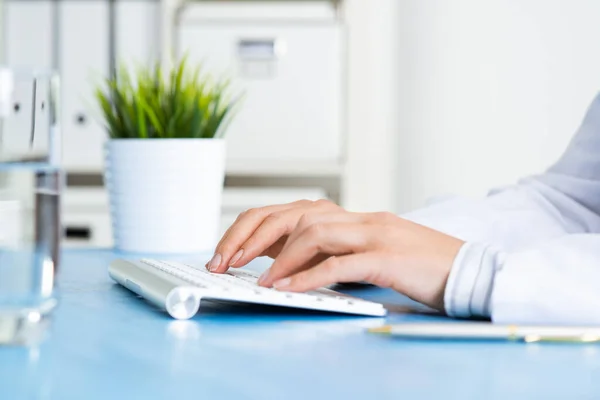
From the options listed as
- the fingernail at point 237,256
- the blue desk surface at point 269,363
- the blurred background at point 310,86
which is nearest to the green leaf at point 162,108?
the fingernail at point 237,256

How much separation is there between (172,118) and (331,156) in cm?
124

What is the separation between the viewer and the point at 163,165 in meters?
1.05

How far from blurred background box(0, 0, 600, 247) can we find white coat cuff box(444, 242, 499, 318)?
5.11ft

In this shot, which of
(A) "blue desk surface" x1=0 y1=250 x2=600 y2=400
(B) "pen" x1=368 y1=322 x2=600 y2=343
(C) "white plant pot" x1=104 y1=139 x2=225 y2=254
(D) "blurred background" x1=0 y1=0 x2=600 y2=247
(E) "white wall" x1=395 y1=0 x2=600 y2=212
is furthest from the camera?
(E) "white wall" x1=395 y1=0 x2=600 y2=212

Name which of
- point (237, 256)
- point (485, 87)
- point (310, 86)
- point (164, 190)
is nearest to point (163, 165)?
point (164, 190)

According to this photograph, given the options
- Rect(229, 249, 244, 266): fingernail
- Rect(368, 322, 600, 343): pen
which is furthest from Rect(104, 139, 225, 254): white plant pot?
Rect(368, 322, 600, 343): pen

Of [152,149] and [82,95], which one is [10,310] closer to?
[152,149]

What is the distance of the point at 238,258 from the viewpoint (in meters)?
0.72

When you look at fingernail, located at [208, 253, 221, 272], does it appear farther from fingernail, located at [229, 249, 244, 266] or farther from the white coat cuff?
the white coat cuff

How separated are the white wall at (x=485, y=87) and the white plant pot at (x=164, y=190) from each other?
4.79 ft

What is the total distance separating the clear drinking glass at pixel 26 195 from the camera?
47 cm

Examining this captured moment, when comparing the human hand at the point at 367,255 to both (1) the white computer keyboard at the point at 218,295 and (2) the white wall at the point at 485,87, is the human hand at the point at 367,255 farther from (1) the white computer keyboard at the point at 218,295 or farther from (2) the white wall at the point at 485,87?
(2) the white wall at the point at 485,87

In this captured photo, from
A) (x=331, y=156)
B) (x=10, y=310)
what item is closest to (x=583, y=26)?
(x=331, y=156)

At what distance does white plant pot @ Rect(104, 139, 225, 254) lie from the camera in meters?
1.05
